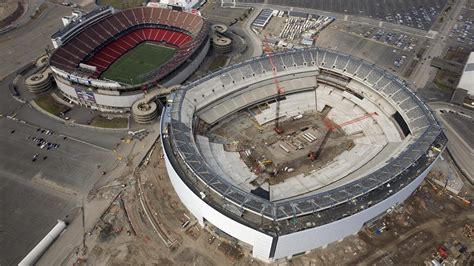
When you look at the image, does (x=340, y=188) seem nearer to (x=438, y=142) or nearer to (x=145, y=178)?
(x=438, y=142)

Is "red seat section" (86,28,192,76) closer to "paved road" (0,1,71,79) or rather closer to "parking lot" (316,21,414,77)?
"paved road" (0,1,71,79)

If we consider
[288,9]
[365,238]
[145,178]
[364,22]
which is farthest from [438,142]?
[288,9]

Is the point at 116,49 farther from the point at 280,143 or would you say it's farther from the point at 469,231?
the point at 469,231

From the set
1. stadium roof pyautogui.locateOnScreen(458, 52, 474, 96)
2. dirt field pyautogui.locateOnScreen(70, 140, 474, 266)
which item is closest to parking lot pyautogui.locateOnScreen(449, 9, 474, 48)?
stadium roof pyautogui.locateOnScreen(458, 52, 474, 96)

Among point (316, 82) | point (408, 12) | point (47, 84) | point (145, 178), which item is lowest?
point (145, 178)

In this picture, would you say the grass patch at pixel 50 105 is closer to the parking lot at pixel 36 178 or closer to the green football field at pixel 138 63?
the parking lot at pixel 36 178

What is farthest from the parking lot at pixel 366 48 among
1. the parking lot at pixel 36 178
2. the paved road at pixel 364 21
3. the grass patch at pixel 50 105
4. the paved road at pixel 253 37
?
the grass patch at pixel 50 105
